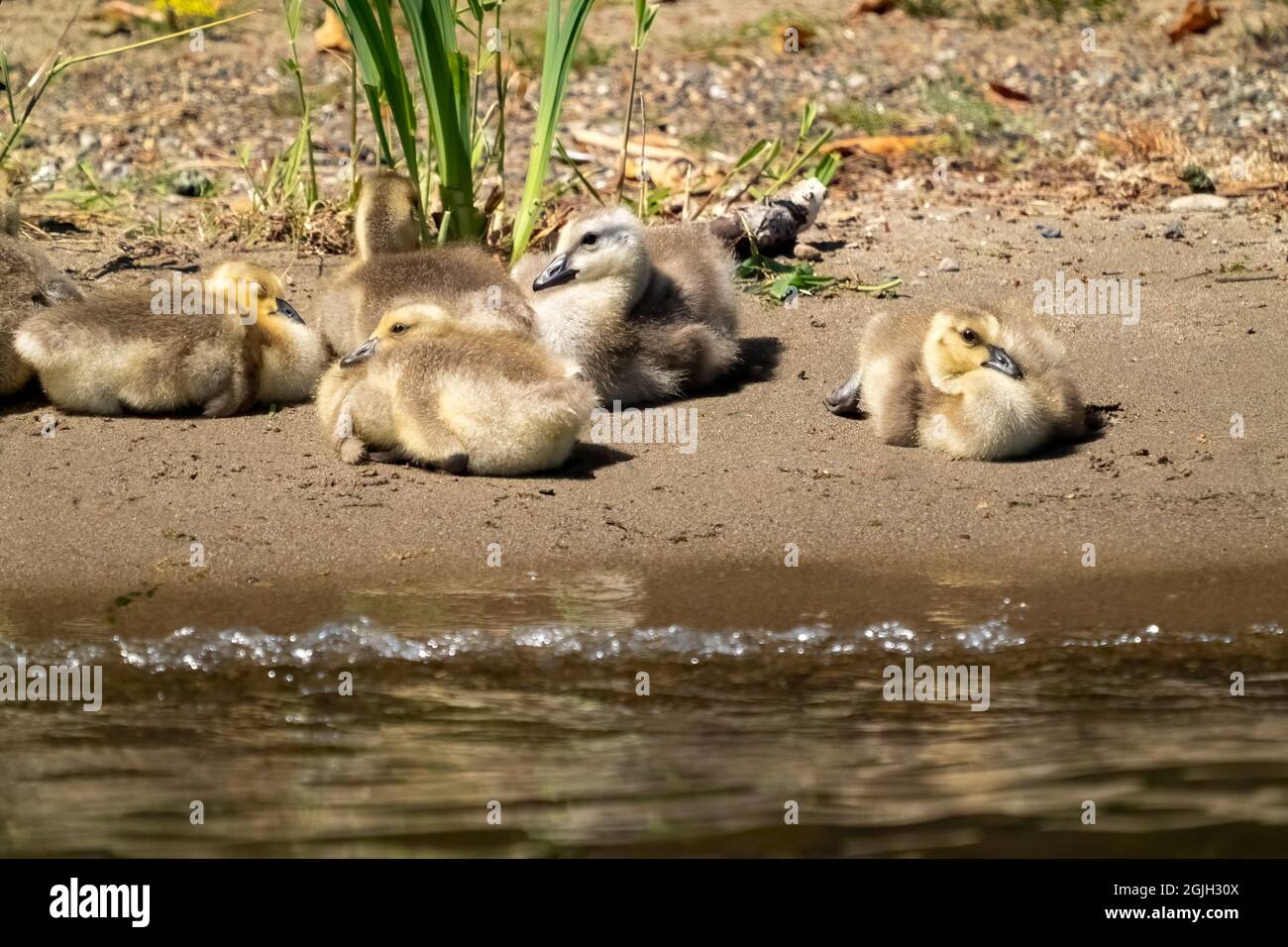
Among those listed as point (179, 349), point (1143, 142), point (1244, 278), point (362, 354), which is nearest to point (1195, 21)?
point (1143, 142)

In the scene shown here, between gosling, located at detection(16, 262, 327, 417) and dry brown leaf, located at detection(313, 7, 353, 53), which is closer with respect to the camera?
gosling, located at detection(16, 262, 327, 417)

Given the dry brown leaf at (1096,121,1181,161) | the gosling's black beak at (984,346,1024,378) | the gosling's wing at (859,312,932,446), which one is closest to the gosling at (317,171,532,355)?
the gosling's wing at (859,312,932,446)

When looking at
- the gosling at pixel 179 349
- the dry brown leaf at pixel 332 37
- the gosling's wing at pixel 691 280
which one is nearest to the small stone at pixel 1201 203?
the gosling's wing at pixel 691 280

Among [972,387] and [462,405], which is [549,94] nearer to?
[462,405]

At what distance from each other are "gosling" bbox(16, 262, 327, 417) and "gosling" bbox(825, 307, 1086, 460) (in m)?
2.35

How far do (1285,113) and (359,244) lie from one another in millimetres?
6373

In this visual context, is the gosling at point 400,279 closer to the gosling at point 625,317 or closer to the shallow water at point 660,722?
the gosling at point 625,317

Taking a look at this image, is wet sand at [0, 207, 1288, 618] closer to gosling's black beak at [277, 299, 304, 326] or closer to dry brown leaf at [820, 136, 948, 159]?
gosling's black beak at [277, 299, 304, 326]

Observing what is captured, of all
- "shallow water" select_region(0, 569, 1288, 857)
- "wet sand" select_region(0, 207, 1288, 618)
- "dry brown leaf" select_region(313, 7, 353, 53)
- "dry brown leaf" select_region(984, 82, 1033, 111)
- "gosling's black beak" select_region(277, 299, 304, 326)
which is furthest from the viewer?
"dry brown leaf" select_region(313, 7, 353, 53)

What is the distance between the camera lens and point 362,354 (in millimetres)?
6445

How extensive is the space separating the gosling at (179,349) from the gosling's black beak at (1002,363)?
8.88 ft

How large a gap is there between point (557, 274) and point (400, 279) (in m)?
0.63

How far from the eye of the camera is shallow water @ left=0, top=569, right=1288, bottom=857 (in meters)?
4.18
